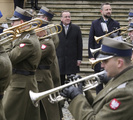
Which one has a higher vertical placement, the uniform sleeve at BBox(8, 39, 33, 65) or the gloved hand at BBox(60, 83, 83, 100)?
the gloved hand at BBox(60, 83, 83, 100)

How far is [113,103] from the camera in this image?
9.85 ft

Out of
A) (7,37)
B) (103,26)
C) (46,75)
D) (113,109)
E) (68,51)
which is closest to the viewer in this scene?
(113,109)

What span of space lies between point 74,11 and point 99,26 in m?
6.79

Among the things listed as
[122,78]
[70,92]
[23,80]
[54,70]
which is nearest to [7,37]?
[23,80]

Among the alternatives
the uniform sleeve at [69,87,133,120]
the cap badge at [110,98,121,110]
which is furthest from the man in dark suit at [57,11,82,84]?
the cap badge at [110,98,121,110]

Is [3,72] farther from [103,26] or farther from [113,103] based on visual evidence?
[103,26]

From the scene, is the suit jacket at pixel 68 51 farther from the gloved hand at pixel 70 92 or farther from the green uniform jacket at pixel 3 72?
the gloved hand at pixel 70 92

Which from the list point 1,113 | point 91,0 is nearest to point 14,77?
point 1,113

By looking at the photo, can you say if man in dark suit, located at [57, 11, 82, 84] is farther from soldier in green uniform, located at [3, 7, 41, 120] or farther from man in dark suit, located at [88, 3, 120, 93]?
soldier in green uniform, located at [3, 7, 41, 120]

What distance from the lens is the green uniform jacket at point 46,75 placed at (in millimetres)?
6074

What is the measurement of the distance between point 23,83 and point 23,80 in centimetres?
5

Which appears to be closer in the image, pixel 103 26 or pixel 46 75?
pixel 46 75

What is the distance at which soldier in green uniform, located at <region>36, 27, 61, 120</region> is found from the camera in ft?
19.8

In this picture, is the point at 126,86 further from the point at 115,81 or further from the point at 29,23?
the point at 29,23
